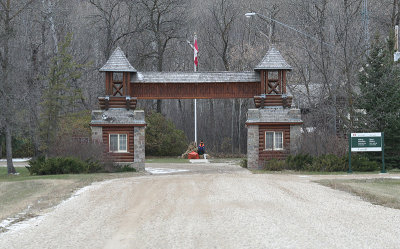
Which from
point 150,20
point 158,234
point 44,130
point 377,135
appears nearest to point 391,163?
point 377,135

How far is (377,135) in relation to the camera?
29719 mm

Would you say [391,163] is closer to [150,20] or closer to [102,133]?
[102,133]

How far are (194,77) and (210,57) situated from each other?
31.2 m

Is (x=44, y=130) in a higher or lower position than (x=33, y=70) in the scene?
lower

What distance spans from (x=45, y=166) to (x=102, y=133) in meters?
5.10

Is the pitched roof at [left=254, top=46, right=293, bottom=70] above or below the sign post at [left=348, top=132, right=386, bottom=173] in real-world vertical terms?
above

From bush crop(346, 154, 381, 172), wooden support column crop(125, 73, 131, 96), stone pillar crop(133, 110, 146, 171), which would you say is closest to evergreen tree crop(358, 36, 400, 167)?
bush crop(346, 154, 381, 172)

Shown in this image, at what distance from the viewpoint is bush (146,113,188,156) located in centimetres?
5469

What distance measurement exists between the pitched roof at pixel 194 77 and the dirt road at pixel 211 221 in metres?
15.7

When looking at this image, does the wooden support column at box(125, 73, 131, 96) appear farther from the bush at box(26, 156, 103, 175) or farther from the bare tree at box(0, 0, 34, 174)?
the bare tree at box(0, 0, 34, 174)

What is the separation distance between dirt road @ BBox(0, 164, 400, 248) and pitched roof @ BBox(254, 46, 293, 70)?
15.6 m

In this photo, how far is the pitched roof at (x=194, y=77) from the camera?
35.1m

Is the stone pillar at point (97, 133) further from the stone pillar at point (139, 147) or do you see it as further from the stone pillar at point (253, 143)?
the stone pillar at point (253, 143)

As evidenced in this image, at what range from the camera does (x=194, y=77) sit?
35.4 m
